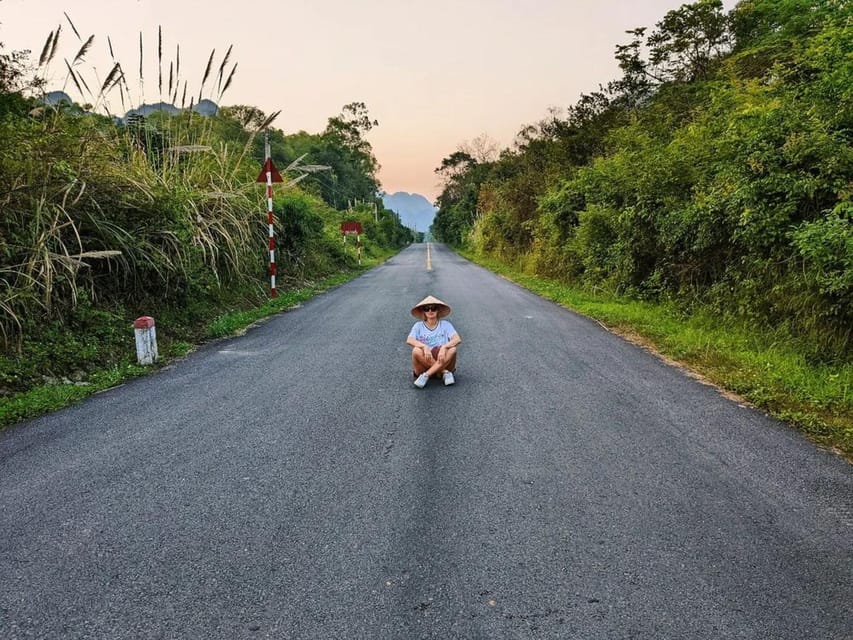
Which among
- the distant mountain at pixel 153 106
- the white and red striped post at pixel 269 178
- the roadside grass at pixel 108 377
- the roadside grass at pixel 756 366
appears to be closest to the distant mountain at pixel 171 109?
the distant mountain at pixel 153 106

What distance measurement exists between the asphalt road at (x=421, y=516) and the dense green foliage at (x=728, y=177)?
2.03 m

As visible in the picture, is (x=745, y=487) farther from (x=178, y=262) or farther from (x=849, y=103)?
(x=178, y=262)

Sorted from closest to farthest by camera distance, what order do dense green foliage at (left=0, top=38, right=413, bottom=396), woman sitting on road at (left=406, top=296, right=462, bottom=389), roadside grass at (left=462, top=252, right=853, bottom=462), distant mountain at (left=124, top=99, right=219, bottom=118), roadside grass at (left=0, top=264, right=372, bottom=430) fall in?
roadside grass at (left=462, top=252, right=853, bottom=462) → roadside grass at (left=0, top=264, right=372, bottom=430) → woman sitting on road at (left=406, top=296, right=462, bottom=389) → dense green foliage at (left=0, top=38, right=413, bottom=396) → distant mountain at (left=124, top=99, right=219, bottom=118)

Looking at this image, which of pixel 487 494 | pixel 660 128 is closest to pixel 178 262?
pixel 487 494

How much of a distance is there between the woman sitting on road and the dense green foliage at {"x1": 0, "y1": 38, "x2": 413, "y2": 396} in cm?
359

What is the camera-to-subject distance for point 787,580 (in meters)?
2.25

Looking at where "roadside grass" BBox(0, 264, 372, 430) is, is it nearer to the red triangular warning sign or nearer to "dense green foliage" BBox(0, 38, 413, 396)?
"dense green foliage" BBox(0, 38, 413, 396)

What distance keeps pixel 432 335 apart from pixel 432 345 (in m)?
0.10

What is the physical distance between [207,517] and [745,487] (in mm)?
3066

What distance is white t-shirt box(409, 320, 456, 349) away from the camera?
17.3 ft

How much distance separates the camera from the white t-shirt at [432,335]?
207 inches

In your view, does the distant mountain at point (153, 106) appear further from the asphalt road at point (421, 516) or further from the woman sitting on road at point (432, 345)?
the woman sitting on road at point (432, 345)

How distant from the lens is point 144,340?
19.7 ft

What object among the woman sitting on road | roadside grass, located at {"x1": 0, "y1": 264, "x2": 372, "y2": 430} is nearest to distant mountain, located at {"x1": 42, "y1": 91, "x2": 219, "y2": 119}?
roadside grass, located at {"x1": 0, "y1": 264, "x2": 372, "y2": 430}
